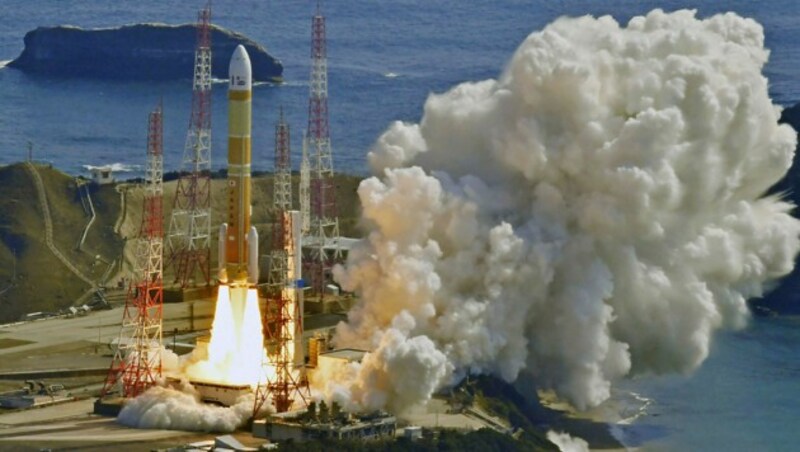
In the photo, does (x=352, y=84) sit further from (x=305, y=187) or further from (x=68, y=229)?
(x=305, y=187)

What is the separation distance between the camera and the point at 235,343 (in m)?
82.5

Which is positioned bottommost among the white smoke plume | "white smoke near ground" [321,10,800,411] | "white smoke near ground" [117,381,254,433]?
the white smoke plume

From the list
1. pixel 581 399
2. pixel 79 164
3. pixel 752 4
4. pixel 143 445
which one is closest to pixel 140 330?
pixel 143 445

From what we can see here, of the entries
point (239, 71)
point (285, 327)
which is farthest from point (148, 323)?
point (239, 71)

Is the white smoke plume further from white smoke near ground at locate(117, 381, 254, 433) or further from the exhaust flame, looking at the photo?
white smoke near ground at locate(117, 381, 254, 433)

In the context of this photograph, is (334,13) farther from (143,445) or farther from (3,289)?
(143,445)

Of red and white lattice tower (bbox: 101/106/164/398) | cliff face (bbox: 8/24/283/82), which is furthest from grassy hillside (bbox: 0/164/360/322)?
cliff face (bbox: 8/24/283/82)

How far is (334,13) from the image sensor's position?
601 ft

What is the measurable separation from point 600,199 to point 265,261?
64.4 feet

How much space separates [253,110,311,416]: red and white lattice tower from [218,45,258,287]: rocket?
0.76m

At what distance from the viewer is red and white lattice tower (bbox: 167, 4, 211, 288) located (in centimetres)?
9662

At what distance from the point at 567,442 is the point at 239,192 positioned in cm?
1221

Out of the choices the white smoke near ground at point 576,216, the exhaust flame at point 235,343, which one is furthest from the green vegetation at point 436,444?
the exhaust flame at point 235,343

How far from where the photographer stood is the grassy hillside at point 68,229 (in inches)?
4119
